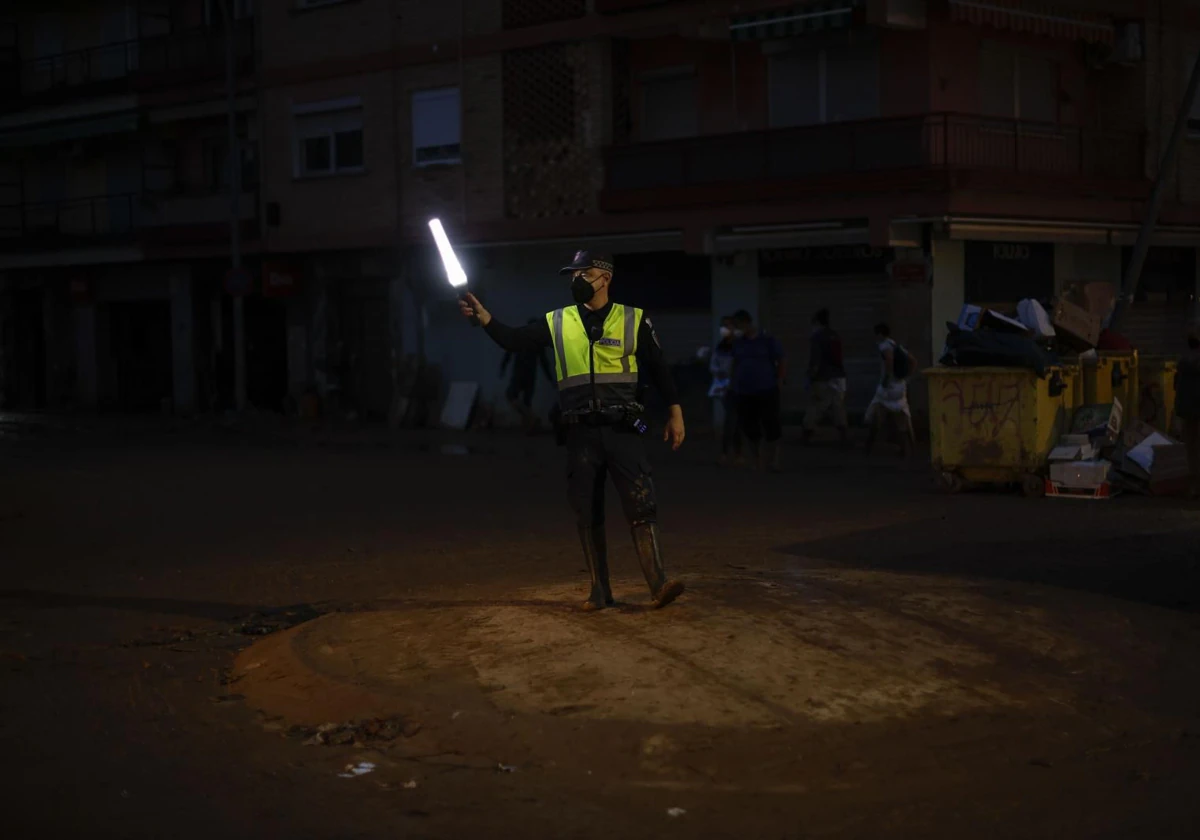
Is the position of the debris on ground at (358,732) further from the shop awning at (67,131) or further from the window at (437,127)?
the shop awning at (67,131)

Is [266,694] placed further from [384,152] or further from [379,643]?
[384,152]

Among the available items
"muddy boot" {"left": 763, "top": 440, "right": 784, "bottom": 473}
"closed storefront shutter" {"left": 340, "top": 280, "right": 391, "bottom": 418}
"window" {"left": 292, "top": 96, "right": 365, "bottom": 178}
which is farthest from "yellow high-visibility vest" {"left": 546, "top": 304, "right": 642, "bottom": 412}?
"closed storefront shutter" {"left": 340, "top": 280, "right": 391, "bottom": 418}

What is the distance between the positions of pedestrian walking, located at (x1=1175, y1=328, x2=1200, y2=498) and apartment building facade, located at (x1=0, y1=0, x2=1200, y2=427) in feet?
26.6

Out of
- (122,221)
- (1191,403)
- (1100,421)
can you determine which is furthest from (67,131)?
(1191,403)

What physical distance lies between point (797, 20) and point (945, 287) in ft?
15.1

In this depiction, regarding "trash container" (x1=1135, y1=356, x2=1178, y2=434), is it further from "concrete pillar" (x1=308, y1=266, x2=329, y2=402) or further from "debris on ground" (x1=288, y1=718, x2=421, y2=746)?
"concrete pillar" (x1=308, y1=266, x2=329, y2=402)

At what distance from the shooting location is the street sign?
3192 centimetres

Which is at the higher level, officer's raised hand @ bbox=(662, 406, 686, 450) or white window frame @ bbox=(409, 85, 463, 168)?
white window frame @ bbox=(409, 85, 463, 168)

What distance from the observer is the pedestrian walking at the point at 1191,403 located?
15625 millimetres

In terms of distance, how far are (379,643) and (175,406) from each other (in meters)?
30.8

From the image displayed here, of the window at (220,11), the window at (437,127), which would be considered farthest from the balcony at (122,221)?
the window at (437,127)

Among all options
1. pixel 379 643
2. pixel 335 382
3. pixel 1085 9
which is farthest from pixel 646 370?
pixel 335 382

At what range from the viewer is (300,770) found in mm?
6285

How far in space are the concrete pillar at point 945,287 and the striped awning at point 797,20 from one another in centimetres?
358
